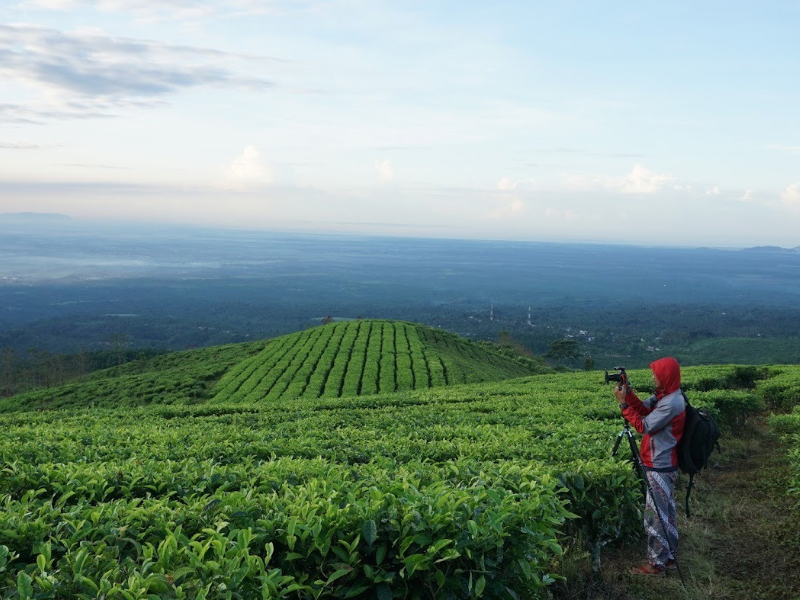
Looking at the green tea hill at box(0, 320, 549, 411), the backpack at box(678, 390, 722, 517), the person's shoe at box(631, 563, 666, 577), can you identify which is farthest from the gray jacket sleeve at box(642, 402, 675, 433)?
the green tea hill at box(0, 320, 549, 411)

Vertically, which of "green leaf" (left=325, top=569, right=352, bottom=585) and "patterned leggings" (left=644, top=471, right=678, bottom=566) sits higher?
"green leaf" (left=325, top=569, right=352, bottom=585)

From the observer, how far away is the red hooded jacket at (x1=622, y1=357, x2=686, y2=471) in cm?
626

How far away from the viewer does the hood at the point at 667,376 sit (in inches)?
247

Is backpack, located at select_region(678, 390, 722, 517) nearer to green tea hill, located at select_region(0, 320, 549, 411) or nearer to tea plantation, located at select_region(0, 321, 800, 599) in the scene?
tea plantation, located at select_region(0, 321, 800, 599)

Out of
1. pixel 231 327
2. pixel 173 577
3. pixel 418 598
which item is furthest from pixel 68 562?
pixel 231 327

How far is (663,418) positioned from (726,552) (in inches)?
84.8

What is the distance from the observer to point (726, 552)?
6.80 metres

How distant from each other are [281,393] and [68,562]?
26.3 metres

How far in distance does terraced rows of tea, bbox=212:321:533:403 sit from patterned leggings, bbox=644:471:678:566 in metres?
23.3

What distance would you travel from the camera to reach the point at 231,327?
147750mm

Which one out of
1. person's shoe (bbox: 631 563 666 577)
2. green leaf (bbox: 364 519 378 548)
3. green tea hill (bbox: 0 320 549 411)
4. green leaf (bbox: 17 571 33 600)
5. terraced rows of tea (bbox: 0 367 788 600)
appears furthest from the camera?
green tea hill (bbox: 0 320 549 411)

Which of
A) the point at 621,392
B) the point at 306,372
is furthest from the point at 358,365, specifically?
the point at 621,392

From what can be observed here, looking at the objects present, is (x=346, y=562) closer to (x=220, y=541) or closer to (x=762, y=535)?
(x=220, y=541)

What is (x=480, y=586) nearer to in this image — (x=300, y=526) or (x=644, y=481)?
(x=300, y=526)
